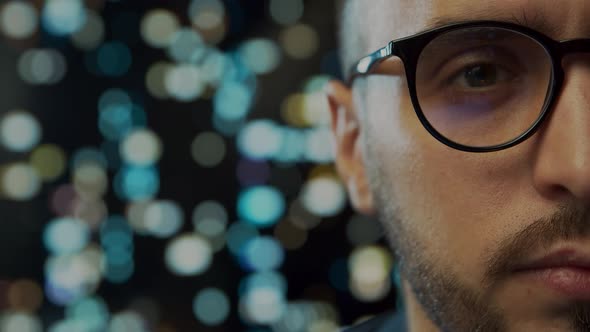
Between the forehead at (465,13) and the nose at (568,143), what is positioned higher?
the forehead at (465,13)

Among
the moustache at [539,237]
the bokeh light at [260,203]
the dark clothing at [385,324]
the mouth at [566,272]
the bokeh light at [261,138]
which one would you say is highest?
the moustache at [539,237]

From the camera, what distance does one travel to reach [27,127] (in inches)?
78.0

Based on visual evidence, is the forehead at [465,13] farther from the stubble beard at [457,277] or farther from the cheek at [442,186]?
the stubble beard at [457,277]

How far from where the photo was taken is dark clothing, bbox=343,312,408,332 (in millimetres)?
→ 1101

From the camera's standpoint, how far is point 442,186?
0.77 m

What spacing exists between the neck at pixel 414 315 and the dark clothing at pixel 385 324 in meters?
0.10

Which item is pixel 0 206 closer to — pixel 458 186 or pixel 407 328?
pixel 407 328

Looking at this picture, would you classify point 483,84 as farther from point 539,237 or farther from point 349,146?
point 349,146

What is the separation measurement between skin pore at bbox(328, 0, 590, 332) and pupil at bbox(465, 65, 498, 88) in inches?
2.2

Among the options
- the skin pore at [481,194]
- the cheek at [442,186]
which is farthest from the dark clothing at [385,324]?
the cheek at [442,186]

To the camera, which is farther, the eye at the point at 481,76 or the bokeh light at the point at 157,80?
the bokeh light at the point at 157,80

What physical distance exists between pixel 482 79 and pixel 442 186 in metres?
0.13

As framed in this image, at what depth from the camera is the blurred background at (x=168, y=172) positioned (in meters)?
1.99

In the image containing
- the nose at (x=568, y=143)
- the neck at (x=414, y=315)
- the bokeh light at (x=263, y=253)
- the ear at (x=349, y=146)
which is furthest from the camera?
the bokeh light at (x=263, y=253)
